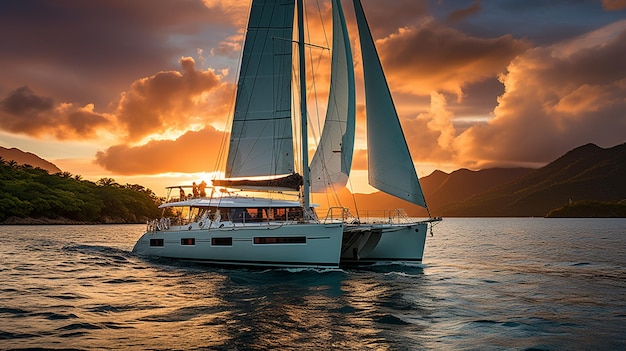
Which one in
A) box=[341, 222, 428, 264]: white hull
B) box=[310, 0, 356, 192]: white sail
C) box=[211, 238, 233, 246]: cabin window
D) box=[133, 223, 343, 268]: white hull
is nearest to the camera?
box=[133, 223, 343, 268]: white hull

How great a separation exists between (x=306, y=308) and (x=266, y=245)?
834cm

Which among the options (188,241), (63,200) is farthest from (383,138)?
(63,200)

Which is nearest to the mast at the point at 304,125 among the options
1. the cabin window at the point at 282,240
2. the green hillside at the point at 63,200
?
the cabin window at the point at 282,240

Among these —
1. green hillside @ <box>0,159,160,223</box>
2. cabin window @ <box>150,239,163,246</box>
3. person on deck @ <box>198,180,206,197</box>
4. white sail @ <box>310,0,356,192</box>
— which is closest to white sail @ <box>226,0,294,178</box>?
person on deck @ <box>198,180,206,197</box>

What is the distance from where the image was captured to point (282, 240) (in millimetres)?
26750

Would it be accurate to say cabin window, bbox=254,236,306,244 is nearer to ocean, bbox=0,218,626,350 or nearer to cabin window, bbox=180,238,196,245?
ocean, bbox=0,218,626,350

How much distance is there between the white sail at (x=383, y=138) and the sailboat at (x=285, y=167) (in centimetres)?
6

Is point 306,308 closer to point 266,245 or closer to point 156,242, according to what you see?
point 266,245

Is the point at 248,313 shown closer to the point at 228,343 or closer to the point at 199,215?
the point at 228,343

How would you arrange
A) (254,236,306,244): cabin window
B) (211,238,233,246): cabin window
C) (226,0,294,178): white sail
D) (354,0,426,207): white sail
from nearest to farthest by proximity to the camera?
1. (254,236,306,244): cabin window
2. (354,0,426,207): white sail
3. (211,238,233,246): cabin window
4. (226,0,294,178): white sail

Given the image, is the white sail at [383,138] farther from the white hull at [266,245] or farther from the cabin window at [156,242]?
the cabin window at [156,242]

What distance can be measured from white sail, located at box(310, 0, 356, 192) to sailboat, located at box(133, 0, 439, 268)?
0.22 feet

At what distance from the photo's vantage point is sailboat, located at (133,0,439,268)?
1107 inches

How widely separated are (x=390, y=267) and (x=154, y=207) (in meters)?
151
